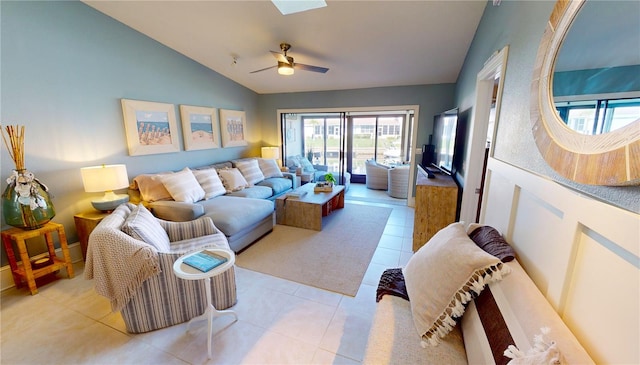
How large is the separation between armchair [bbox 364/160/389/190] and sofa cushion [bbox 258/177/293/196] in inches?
91.1

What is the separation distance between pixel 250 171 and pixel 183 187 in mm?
1419

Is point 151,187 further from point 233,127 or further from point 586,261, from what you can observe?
point 586,261

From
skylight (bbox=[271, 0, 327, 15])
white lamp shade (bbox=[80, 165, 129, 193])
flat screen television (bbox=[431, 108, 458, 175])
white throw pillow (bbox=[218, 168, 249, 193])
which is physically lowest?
white throw pillow (bbox=[218, 168, 249, 193])

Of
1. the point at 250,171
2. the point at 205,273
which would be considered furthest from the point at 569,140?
the point at 250,171

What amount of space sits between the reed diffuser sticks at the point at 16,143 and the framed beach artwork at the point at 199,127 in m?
1.83

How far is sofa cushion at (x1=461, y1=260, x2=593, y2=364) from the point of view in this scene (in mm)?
672

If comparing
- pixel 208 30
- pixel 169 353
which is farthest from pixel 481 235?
pixel 208 30

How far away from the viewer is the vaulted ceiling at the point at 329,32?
2533 mm

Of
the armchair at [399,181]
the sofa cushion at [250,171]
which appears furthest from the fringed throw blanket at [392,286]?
the armchair at [399,181]

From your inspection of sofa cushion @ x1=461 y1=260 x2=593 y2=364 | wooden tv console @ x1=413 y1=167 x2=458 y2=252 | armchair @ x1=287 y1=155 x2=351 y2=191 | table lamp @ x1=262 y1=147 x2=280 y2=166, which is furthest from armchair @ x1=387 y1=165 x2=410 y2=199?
sofa cushion @ x1=461 y1=260 x2=593 y2=364

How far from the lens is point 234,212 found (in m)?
2.83

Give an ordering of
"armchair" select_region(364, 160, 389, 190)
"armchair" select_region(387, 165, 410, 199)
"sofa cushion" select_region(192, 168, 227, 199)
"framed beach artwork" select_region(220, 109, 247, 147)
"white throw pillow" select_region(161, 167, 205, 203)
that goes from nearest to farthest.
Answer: "white throw pillow" select_region(161, 167, 205, 203) → "sofa cushion" select_region(192, 168, 227, 199) → "framed beach artwork" select_region(220, 109, 247, 147) → "armchair" select_region(387, 165, 410, 199) → "armchair" select_region(364, 160, 389, 190)

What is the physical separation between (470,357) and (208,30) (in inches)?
155

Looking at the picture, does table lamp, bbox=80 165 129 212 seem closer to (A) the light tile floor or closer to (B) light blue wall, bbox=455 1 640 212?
(A) the light tile floor
